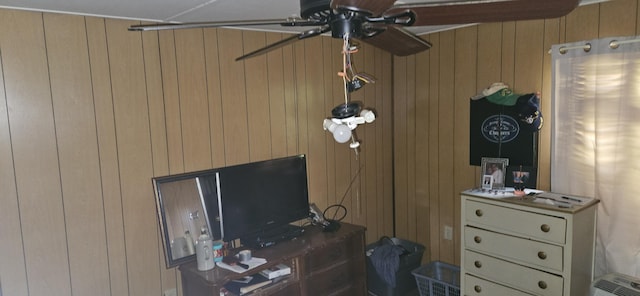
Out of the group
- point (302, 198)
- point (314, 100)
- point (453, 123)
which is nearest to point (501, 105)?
point (453, 123)

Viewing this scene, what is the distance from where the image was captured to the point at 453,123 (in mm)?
3342

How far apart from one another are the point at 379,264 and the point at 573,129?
1.69 m

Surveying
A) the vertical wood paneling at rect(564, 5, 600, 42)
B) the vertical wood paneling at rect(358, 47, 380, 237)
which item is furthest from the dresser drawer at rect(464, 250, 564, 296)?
the vertical wood paneling at rect(564, 5, 600, 42)

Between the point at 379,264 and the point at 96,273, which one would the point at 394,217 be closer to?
the point at 379,264

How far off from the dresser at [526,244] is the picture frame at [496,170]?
16cm

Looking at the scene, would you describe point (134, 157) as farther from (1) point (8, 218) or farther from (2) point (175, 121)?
(1) point (8, 218)

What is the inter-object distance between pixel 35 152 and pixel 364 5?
6.30 feet

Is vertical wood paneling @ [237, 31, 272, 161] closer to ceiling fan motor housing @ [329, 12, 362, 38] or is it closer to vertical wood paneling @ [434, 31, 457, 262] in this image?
vertical wood paneling @ [434, 31, 457, 262]

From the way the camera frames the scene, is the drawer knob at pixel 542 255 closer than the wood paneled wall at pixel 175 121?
No

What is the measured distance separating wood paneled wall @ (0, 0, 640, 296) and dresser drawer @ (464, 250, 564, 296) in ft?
2.05

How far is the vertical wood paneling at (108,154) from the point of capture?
2238 millimetres

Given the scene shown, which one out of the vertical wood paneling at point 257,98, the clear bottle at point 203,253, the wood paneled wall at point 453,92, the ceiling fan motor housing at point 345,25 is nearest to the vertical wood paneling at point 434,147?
the wood paneled wall at point 453,92

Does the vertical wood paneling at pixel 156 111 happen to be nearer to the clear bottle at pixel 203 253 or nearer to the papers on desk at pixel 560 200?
the clear bottle at pixel 203 253

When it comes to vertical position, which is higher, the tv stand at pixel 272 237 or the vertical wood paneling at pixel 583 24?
the vertical wood paneling at pixel 583 24
